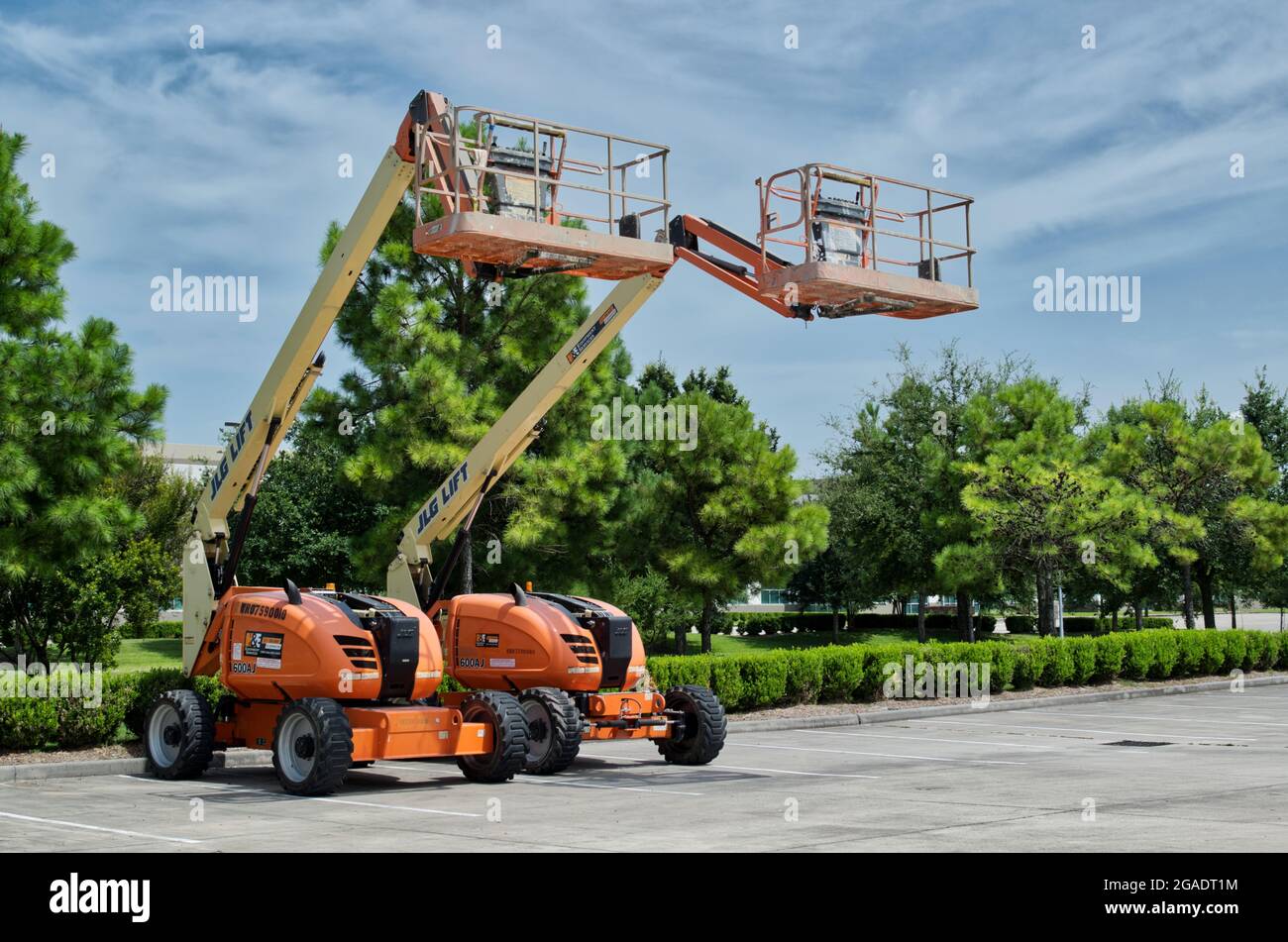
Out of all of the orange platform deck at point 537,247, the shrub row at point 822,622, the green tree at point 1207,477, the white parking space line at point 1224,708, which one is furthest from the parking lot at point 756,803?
the shrub row at point 822,622

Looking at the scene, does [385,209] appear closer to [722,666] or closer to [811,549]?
[722,666]

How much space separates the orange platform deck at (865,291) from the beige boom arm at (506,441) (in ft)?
6.69

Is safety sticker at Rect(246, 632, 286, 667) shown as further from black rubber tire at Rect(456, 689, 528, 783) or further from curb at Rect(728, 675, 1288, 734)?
curb at Rect(728, 675, 1288, 734)

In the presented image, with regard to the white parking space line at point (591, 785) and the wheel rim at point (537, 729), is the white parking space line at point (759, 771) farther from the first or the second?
the wheel rim at point (537, 729)

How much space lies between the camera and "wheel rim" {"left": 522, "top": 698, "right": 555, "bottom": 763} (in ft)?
52.1

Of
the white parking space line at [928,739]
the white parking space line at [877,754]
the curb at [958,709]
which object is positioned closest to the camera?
the white parking space line at [877,754]

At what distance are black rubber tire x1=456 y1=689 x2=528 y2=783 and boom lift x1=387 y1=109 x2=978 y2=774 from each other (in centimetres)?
72

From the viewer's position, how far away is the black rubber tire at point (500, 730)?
48.6ft

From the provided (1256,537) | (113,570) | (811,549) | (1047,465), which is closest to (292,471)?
(811,549)

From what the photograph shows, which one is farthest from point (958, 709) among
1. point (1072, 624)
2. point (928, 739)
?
point (1072, 624)

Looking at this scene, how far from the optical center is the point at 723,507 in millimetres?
36188

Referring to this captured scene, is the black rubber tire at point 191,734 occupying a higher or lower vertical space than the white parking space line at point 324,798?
higher

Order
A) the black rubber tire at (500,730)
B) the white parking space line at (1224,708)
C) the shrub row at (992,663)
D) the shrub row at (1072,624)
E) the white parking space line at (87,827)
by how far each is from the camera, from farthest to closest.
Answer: the shrub row at (1072,624) → the white parking space line at (1224,708) → the shrub row at (992,663) → the black rubber tire at (500,730) → the white parking space line at (87,827)

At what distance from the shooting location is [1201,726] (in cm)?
2252
